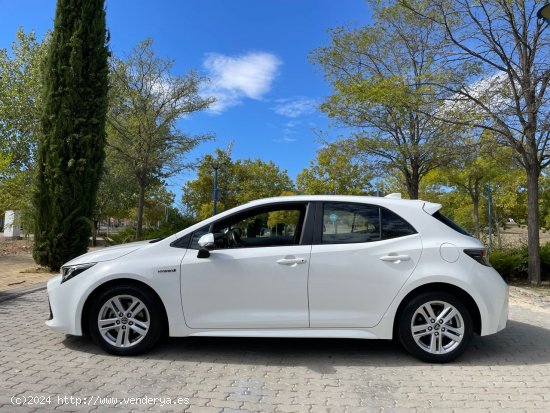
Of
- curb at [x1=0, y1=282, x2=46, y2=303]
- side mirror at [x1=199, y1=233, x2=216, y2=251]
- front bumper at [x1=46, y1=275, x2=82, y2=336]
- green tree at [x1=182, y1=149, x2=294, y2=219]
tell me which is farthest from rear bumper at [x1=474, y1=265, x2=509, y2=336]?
green tree at [x1=182, y1=149, x2=294, y2=219]

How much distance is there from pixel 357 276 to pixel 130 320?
2.29m

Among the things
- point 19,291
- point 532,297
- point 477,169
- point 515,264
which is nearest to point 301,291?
point 19,291

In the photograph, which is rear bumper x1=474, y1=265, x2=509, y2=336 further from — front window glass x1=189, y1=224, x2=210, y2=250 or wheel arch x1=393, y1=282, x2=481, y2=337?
front window glass x1=189, y1=224, x2=210, y2=250

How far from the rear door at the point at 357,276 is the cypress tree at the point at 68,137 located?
27.9 feet

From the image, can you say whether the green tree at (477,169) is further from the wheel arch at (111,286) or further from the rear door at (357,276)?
the wheel arch at (111,286)

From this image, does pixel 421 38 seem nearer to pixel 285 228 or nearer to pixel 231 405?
pixel 285 228

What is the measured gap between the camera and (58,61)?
11.6 metres

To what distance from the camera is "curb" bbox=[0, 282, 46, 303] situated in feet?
25.7

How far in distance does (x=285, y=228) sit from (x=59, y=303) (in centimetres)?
244

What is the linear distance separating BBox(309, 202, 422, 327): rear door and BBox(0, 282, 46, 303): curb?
220 inches

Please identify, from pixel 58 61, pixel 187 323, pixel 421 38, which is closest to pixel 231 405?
pixel 187 323

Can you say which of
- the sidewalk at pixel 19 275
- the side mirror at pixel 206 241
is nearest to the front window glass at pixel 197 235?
the side mirror at pixel 206 241

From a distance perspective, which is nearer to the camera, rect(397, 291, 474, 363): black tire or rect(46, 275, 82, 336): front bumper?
rect(397, 291, 474, 363): black tire

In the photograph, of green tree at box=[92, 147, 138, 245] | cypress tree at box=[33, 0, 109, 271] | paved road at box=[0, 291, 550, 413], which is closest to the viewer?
paved road at box=[0, 291, 550, 413]
